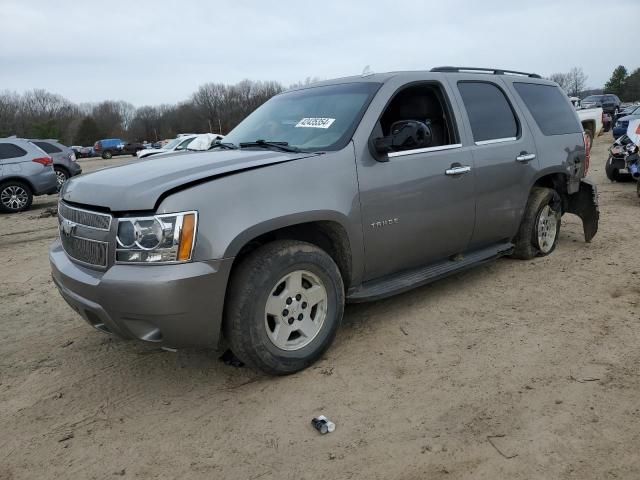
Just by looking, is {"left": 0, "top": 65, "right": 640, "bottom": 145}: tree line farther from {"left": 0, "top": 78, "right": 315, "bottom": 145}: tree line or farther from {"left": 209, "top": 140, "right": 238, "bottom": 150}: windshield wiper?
{"left": 209, "top": 140, "right": 238, "bottom": 150}: windshield wiper

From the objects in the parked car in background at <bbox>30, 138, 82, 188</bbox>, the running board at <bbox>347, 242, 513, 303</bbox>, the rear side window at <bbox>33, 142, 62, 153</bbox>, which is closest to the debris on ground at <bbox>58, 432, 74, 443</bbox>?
the running board at <bbox>347, 242, 513, 303</bbox>

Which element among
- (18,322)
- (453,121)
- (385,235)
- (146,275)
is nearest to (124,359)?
(146,275)

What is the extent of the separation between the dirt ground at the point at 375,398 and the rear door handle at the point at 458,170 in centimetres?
113

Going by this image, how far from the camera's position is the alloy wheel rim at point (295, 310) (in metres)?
3.26

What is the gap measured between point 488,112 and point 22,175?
11339 mm

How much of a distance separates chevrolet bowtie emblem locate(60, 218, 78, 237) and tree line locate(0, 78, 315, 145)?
249ft

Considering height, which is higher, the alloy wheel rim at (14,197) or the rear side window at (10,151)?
the rear side window at (10,151)

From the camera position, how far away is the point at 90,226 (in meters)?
3.09

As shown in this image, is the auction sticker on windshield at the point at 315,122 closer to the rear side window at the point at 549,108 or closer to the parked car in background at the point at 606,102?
the rear side window at the point at 549,108

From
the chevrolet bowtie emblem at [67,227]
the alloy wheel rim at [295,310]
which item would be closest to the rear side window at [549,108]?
the alloy wheel rim at [295,310]

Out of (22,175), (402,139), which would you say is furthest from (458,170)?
(22,175)

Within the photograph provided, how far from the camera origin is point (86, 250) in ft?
10.2

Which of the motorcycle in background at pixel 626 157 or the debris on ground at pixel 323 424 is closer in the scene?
the debris on ground at pixel 323 424

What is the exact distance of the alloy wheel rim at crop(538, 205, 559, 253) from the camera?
5.54 meters
